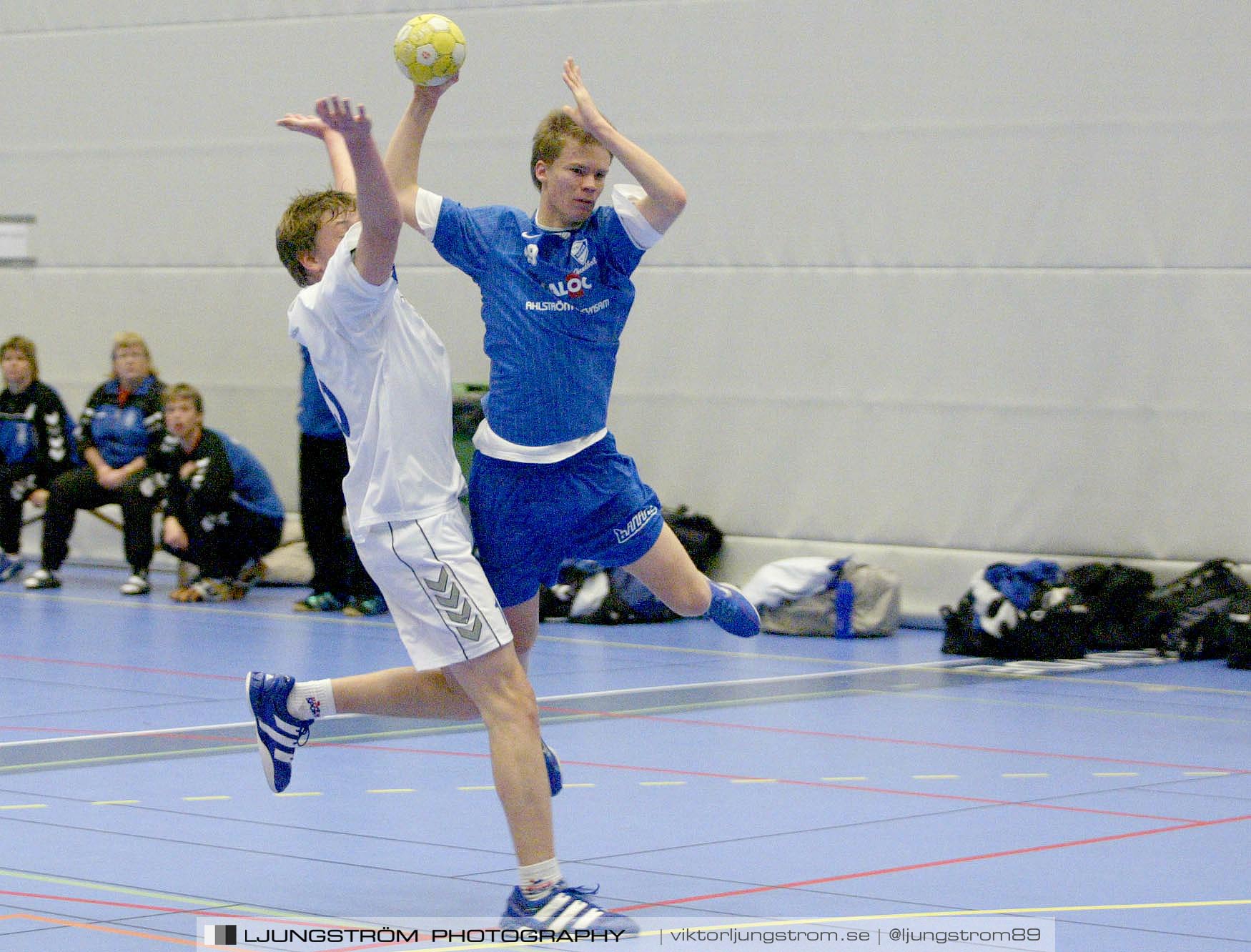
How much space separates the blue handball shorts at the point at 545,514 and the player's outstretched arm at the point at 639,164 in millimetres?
608

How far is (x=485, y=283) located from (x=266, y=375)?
8.68 metres

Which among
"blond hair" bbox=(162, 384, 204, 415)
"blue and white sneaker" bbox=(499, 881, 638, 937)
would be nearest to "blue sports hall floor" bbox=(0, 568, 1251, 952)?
"blue and white sneaker" bbox=(499, 881, 638, 937)

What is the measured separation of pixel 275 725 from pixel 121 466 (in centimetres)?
780

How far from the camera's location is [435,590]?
4.20 metres

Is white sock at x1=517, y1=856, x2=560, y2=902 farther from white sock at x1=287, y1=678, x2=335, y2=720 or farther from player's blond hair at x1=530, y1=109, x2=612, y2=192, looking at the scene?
player's blond hair at x1=530, y1=109, x2=612, y2=192

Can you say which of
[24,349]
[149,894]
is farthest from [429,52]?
[24,349]

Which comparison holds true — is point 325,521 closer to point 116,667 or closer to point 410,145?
point 116,667

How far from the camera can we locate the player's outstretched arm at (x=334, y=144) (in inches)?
173

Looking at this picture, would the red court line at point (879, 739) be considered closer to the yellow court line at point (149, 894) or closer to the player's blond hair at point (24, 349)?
the yellow court line at point (149, 894)

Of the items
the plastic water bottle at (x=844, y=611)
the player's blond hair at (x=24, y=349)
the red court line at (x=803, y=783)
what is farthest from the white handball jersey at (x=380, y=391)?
the player's blond hair at (x=24, y=349)

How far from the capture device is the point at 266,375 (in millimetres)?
13297

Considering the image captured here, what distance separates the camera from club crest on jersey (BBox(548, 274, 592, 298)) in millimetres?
4754

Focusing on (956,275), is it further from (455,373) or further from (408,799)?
(408,799)

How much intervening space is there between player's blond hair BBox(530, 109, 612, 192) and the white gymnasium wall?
633cm
